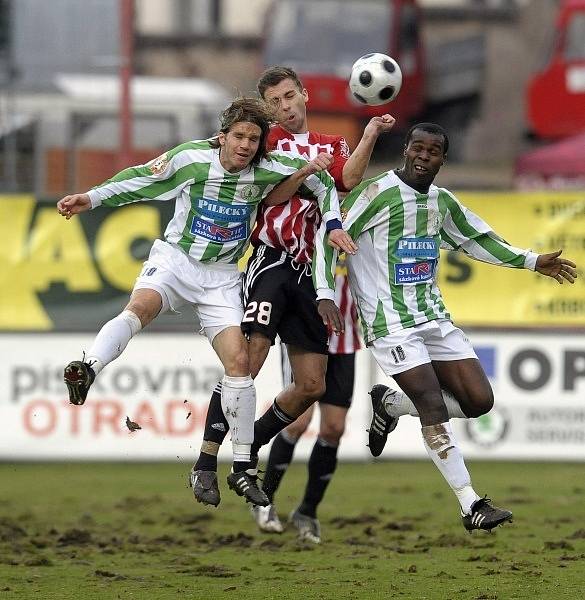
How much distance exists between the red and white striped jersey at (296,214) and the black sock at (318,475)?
5.62 ft

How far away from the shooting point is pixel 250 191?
8820 mm

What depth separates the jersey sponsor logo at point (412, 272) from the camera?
8.86 meters

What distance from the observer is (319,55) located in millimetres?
22812

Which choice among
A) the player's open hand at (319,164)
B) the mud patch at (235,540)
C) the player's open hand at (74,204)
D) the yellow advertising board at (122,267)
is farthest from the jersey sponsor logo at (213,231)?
the yellow advertising board at (122,267)

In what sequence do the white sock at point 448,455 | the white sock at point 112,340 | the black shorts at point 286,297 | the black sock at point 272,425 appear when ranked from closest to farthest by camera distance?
the white sock at point 112,340 < the white sock at point 448,455 < the black shorts at point 286,297 < the black sock at point 272,425

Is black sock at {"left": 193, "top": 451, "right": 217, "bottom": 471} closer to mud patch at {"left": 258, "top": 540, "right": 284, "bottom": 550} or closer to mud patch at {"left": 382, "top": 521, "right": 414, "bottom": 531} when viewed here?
mud patch at {"left": 258, "top": 540, "right": 284, "bottom": 550}

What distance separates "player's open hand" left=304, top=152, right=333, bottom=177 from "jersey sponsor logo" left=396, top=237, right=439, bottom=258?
62cm

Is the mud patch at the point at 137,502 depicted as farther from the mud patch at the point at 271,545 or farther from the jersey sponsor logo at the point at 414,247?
the jersey sponsor logo at the point at 414,247

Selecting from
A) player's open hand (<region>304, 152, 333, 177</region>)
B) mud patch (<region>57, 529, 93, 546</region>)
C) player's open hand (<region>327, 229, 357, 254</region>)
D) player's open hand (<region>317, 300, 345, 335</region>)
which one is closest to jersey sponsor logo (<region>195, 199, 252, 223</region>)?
player's open hand (<region>304, 152, 333, 177</region>)

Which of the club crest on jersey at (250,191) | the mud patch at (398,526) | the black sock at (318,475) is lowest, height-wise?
the mud patch at (398,526)

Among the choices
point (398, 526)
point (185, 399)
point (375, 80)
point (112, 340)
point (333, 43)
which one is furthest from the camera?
point (333, 43)

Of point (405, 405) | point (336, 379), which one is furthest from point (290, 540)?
point (405, 405)

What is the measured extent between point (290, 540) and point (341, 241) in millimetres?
2451

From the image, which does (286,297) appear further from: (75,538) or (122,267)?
(122,267)
